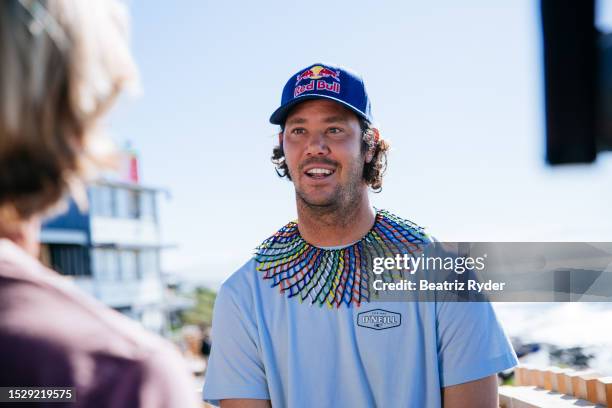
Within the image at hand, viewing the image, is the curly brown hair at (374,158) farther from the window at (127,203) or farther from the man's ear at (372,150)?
the window at (127,203)

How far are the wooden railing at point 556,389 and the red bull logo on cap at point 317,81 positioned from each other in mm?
1609

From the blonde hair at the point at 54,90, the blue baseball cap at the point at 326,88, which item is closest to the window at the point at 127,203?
the blue baseball cap at the point at 326,88

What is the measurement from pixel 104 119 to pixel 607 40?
0.70 m

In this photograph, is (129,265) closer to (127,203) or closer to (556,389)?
(127,203)

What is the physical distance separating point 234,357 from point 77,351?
1.70m

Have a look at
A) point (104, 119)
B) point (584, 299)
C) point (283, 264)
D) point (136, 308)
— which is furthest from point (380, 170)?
point (136, 308)

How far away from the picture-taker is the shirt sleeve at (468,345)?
2.27m

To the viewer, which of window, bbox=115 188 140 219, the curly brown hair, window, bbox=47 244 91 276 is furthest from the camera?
window, bbox=115 188 140 219

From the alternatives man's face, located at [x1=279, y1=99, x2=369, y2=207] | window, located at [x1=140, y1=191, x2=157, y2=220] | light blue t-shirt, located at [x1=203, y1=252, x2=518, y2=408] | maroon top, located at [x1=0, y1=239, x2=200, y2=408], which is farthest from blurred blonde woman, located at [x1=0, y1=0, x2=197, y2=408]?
window, located at [x1=140, y1=191, x2=157, y2=220]

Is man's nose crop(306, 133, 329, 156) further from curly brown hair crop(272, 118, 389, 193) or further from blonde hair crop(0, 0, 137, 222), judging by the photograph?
blonde hair crop(0, 0, 137, 222)

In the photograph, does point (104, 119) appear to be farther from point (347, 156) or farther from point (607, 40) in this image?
point (347, 156)

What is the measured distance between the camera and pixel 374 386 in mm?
2277

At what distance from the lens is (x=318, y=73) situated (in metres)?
2.68

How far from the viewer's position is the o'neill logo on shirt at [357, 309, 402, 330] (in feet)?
7.60
